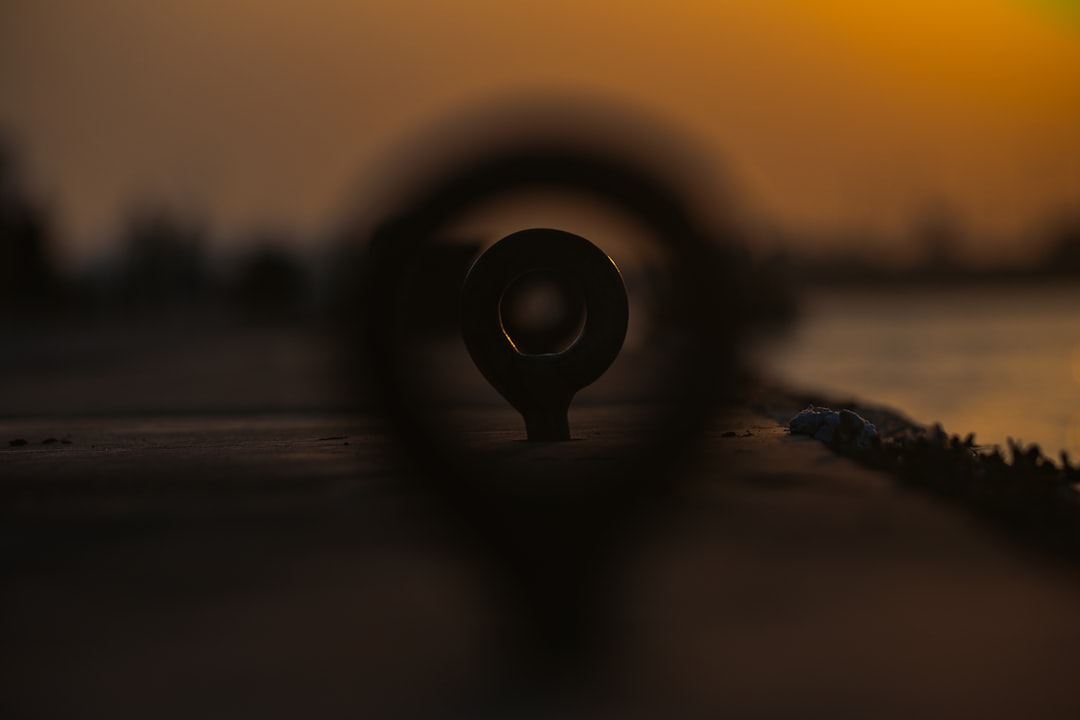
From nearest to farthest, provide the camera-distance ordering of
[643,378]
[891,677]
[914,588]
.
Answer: [891,677] < [914,588] < [643,378]

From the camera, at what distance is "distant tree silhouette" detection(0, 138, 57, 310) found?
66.6 m

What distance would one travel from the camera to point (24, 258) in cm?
6794

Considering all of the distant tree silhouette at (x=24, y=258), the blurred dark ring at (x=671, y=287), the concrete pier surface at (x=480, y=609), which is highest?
the distant tree silhouette at (x=24, y=258)

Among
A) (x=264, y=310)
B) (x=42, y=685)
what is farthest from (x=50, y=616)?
(x=264, y=310)

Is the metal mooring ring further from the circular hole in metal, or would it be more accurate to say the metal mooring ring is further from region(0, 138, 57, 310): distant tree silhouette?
region(0, 138, 57, 310): distant tree silhouette

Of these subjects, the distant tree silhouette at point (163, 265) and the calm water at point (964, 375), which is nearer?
the calm water at point (964, 375)

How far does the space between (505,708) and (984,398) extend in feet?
55.8

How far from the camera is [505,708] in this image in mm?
3898

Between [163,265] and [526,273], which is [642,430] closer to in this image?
[526,273]

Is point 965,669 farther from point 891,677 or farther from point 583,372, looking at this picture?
point 583,372

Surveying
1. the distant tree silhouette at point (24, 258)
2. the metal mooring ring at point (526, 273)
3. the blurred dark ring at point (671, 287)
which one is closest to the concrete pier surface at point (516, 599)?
the blurred dark ring at point (671, 287)

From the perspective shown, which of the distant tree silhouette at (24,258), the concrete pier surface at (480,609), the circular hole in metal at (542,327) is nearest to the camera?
the concrete pier surface at (480,609)

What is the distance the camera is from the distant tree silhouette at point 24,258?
66.6m

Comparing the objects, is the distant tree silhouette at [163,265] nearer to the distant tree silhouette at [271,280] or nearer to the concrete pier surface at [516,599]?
the distant tree silhouette at [271,280]
